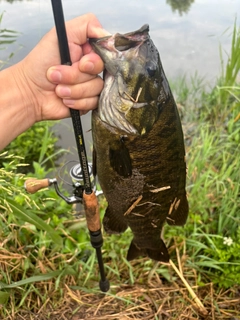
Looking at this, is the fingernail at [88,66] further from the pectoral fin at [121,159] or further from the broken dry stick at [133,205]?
the broken dry stick at [133,205]

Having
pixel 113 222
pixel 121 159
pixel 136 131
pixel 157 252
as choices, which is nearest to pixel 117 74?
pixel 136 131

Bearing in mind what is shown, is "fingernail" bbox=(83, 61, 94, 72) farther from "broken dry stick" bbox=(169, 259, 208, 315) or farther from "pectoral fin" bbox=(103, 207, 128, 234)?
"broken dry stick" bbox=(169, 259, 208, 315)

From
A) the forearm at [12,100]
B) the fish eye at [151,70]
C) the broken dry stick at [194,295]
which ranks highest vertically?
the fish eye at [151,70]

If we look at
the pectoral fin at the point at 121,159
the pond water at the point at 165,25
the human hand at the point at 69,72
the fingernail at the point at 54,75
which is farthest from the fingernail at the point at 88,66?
the pond water at the point at 165,25

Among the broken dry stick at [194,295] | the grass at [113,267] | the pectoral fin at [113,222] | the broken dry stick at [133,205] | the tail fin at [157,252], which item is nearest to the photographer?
the broken dry stick at [133,205]

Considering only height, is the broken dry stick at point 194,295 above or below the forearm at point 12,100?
below
